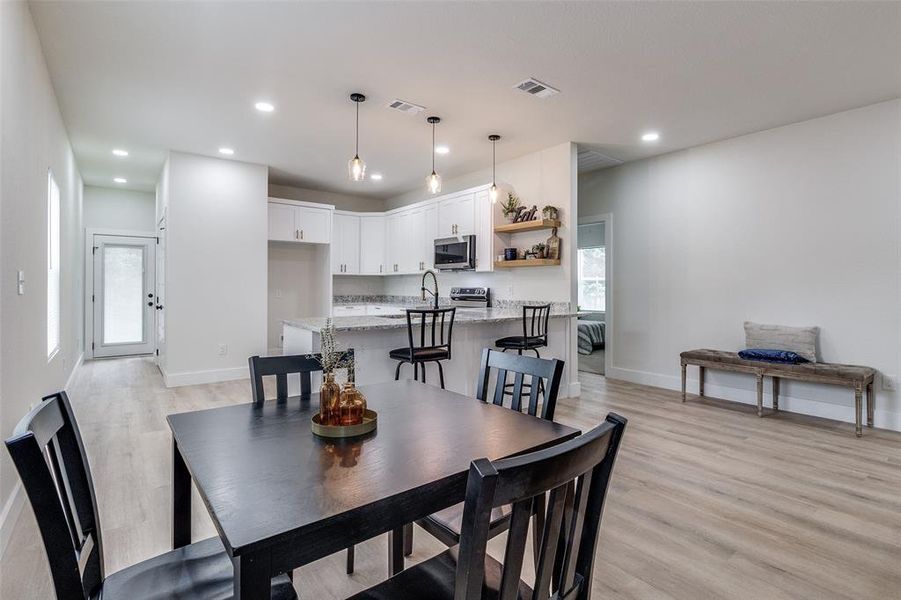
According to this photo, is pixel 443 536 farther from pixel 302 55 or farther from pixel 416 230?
pixel 416 230

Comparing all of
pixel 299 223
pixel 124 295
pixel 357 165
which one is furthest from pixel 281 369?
pixel 124 295

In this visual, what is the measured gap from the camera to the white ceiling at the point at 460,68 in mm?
2615

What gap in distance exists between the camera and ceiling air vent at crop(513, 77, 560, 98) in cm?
344

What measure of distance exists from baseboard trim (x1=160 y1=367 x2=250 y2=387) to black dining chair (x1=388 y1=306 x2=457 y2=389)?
2.99 m

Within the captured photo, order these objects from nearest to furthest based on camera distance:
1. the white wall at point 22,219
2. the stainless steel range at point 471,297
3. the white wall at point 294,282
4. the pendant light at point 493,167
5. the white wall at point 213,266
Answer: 1. the white wall at point 22,219
2. the pendant light at point 493,167
3. the white wall at point 213,266
4. the stainless steel range at point 471,297
5. the white wall at point 294,282

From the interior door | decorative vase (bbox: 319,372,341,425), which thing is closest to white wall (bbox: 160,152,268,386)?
the interior door

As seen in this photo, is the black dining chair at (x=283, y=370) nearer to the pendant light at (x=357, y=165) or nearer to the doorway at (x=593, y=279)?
the pendant light at (x=357, y=165)

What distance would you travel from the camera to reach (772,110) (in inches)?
156

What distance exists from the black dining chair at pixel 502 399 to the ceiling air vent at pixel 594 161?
4.07 meters

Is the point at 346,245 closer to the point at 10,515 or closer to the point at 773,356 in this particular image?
the point at 10,515

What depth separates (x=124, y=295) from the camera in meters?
7.43

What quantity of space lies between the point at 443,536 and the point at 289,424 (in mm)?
609

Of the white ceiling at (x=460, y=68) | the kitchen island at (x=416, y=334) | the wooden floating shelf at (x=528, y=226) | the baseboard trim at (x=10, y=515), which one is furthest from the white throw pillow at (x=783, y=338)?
the baseboard trim at (x=10, y=515)

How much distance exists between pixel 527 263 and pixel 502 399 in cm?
346
